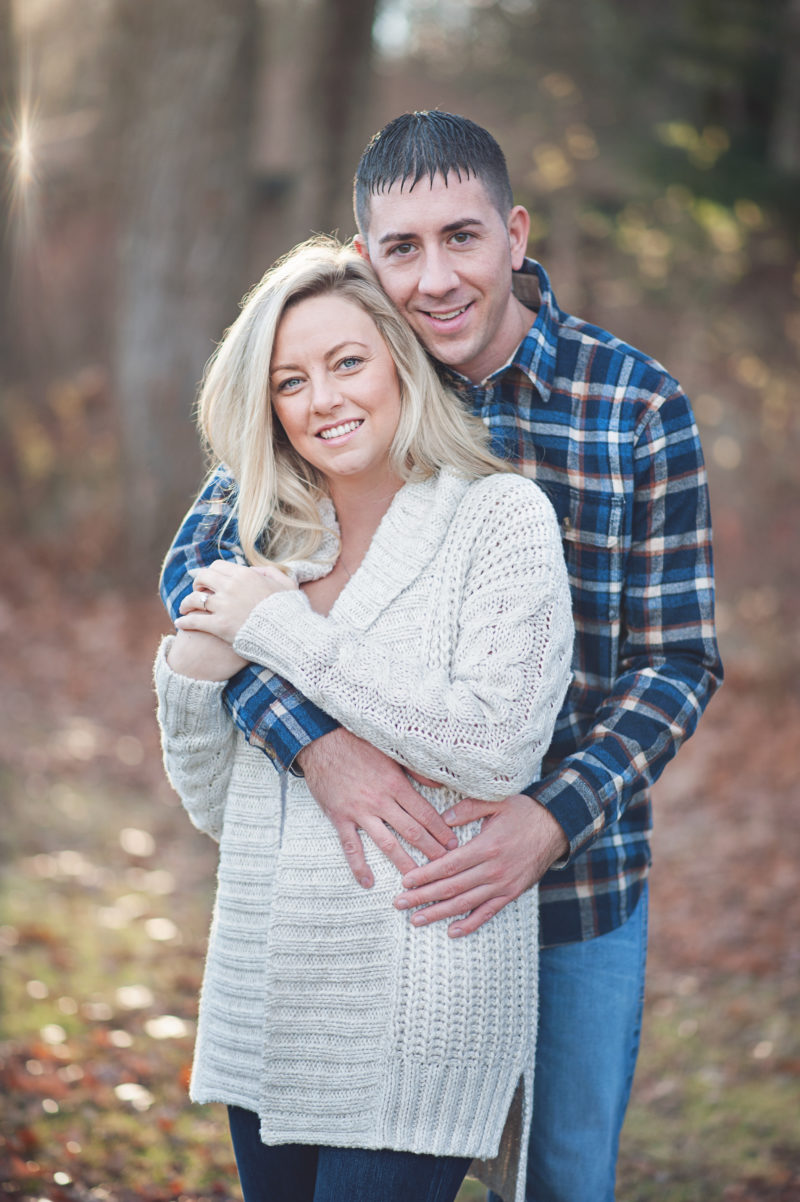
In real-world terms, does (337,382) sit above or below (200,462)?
below

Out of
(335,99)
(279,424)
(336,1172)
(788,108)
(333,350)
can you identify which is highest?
(335,99)

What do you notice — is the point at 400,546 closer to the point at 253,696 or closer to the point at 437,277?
the point at 253,696

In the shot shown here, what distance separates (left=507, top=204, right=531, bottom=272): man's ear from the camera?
8.59 ft

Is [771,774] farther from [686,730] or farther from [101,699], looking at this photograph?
[686,730]

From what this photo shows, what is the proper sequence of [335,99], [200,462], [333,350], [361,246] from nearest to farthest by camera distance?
[333,350] → [361,246] → [200,462] → [335,99]

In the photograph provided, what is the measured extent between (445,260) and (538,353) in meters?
0.28

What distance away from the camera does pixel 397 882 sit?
2.07 meters

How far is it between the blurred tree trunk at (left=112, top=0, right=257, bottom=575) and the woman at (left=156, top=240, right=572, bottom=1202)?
6.11 m

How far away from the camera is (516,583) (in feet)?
6.79

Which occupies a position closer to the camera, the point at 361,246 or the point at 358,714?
the point at 358,714

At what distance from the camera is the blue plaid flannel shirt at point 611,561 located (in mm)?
2334

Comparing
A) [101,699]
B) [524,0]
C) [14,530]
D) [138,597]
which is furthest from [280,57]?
[101,699]

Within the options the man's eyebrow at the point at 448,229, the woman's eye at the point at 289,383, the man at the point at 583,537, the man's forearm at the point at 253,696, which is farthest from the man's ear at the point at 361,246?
the man's forearm at the point at 253,696

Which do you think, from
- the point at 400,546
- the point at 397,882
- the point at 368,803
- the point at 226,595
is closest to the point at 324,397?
the point at 400,546
